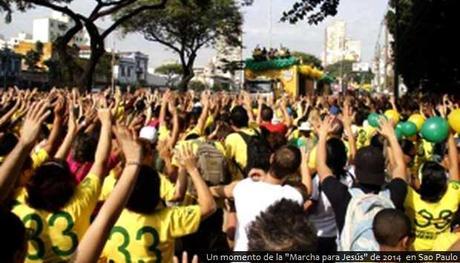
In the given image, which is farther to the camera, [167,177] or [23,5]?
[23,5]

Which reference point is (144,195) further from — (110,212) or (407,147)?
(407,147)

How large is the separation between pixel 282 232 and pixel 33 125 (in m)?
1.31

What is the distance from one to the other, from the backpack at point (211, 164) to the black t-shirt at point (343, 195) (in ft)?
6.08

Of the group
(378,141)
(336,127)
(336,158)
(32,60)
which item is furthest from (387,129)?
(32,60)

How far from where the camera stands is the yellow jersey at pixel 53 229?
342 cm

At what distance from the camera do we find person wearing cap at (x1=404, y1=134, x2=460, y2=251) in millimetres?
4359

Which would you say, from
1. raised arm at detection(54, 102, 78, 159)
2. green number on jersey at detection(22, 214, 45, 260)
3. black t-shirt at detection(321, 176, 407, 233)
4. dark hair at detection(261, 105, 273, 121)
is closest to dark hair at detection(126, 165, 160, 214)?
green number on jersey at detection(22, 214, 45, 260)

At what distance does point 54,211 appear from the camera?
11.5 ft

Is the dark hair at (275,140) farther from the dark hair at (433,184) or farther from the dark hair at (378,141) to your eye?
the dark hair at (433,184)

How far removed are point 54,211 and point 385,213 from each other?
71.8 inches

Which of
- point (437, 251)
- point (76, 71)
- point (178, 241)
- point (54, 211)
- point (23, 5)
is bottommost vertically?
point (178, 241)

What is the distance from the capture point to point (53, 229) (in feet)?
11.4

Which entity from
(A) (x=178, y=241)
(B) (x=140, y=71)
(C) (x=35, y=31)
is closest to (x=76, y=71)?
(A) (x=178, y=241)

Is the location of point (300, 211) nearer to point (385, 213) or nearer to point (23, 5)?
point (385, 213)
